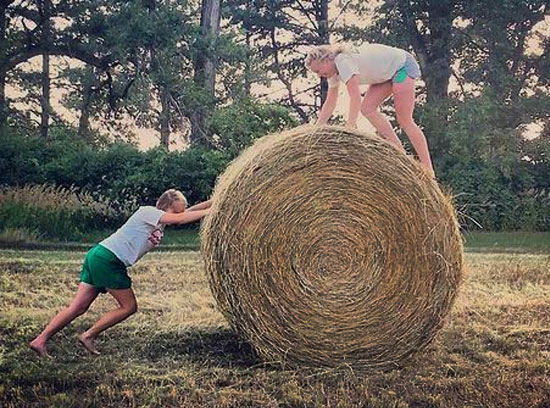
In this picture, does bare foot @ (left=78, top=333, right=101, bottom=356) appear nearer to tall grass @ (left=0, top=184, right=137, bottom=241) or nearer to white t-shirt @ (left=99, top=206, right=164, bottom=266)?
white t-shirt @ (left=99, top=206, right=164, bottom=266)

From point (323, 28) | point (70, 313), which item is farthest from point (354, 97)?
point (323, 28)

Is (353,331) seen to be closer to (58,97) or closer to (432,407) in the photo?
(432,407)

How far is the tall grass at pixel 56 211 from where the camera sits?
320 inches

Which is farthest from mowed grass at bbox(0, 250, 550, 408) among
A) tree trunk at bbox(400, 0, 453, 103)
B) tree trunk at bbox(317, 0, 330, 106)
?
tree trunk at bbox(317, 0, 330, 106)

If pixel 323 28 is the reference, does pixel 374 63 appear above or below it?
below

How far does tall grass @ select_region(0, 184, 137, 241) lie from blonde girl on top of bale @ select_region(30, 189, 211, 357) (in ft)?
A: 14.8

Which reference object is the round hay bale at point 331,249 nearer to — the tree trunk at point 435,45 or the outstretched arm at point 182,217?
the outstretched arm at point 182,217

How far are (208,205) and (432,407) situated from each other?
1464 millimetres

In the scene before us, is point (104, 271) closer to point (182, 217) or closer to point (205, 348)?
point (182, 217)

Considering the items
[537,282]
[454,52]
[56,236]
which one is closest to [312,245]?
[537,282]

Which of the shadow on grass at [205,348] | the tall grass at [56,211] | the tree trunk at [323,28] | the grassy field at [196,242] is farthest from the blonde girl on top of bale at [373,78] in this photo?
the tree trunk at [323,28]

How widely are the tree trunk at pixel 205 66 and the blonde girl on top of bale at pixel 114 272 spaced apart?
6.97 metres

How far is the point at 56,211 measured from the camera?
8453mm

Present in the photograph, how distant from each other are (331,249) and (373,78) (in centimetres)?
110
